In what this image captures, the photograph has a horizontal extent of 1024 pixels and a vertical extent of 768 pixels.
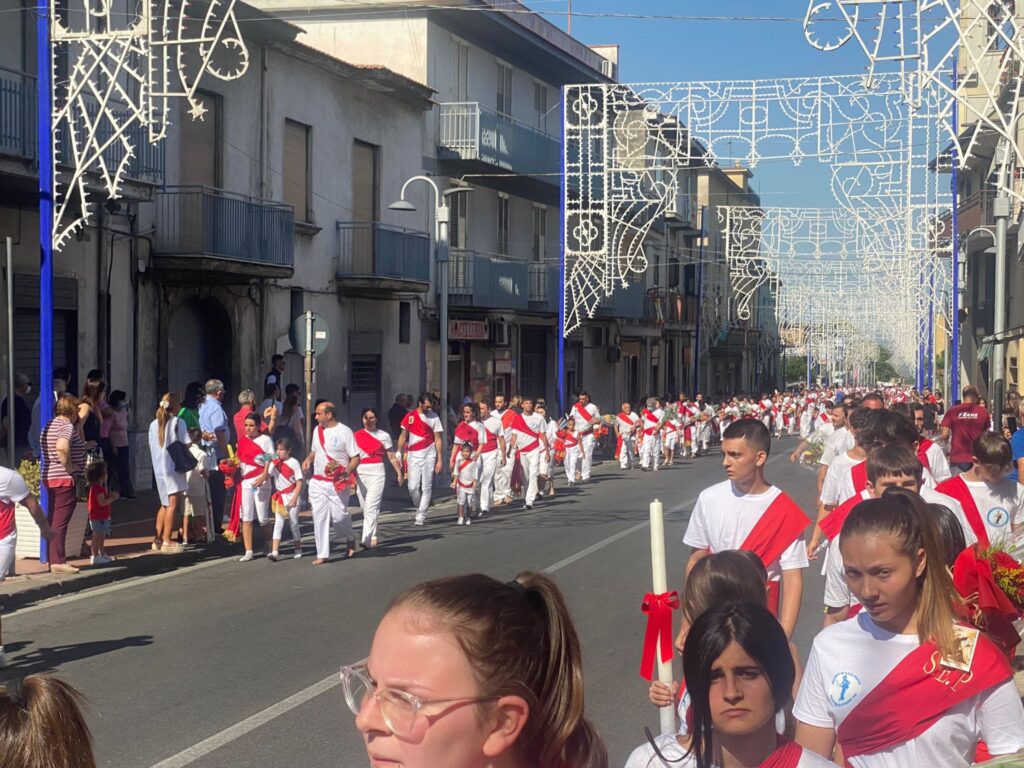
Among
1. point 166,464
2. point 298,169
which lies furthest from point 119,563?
point 298,169

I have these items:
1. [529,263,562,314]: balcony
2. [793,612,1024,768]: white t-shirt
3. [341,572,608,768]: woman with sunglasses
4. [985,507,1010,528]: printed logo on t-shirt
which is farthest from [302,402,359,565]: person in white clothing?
[529,263,562,314]: balcony

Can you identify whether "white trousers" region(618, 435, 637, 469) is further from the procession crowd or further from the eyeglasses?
the eyeglasses

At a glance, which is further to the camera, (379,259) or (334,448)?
(379,259)

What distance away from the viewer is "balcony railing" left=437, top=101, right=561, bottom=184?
30828 millimetres

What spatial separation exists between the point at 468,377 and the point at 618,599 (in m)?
21.8

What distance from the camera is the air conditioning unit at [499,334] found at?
33.6 metres

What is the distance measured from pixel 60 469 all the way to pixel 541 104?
26.8 meters

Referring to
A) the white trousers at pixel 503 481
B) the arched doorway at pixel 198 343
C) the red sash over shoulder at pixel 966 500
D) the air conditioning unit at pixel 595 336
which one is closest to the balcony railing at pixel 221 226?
the arched doorway at pixel 198 343

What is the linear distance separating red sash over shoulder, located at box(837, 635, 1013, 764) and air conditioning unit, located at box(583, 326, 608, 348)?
127 ft

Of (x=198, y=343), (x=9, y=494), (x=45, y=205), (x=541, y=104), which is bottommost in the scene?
(x=9, y=494)

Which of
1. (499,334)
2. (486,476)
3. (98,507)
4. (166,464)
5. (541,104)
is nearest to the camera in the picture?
(98,507)

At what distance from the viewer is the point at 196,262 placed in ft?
65.9

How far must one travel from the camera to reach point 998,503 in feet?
21.7

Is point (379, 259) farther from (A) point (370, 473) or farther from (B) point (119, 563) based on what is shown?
(B) point (119, 563)
